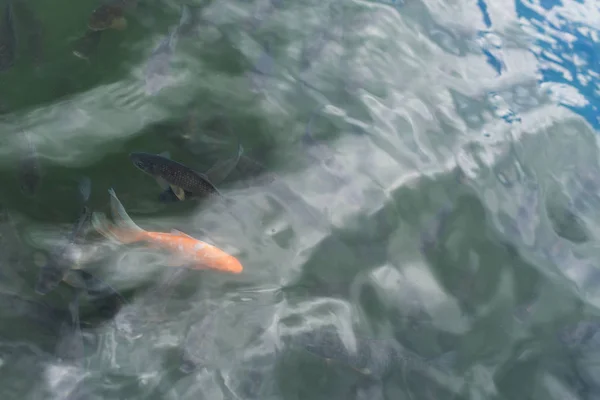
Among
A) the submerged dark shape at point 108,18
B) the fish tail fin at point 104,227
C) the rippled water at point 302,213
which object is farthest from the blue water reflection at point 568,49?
the fish tail fin at point 104,227

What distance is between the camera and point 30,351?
10.1 ft

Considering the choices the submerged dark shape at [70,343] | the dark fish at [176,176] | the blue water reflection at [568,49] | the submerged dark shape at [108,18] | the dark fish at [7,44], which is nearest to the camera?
the submerged dark shape at [70,343]

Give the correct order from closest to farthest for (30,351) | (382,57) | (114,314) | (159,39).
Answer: (30,351), (114,314), (159,39), (382,57)

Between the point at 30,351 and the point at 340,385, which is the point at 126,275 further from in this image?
the point at 340,385

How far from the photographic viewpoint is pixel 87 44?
4.91 metres

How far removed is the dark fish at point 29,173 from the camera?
12.2 feet

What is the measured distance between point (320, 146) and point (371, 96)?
1.01 meters

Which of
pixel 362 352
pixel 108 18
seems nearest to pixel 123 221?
pixel 362 352

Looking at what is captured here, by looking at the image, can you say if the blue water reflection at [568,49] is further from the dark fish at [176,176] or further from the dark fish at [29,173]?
the dark fish at [29,173]

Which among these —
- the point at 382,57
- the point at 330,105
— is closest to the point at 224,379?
the point at 330,105

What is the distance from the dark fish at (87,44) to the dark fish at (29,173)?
54.0 inches

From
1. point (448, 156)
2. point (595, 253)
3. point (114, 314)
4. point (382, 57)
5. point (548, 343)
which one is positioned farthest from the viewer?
point (382, 57)

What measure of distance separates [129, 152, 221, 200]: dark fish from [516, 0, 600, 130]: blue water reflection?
15.4ft

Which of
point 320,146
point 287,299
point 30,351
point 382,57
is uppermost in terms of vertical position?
point 382,57
